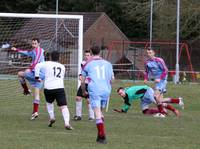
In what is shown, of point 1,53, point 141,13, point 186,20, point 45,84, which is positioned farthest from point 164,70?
point 141,13

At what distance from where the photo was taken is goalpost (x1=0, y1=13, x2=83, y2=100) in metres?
24.2

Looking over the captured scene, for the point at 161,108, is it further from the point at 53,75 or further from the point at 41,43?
the point at 41,43

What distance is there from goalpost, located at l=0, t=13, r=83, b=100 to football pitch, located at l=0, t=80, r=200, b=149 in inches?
135

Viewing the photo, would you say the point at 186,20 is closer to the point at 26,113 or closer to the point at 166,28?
the point at 166,28

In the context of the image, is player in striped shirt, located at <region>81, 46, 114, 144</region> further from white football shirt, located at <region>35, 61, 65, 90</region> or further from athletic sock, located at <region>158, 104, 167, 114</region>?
athletic sock, located at <region>158, 104, 167, 114</region>

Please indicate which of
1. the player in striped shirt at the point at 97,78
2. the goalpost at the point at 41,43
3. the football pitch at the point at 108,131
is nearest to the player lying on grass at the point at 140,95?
the football pitch at the point at 108,131

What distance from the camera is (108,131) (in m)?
14.4

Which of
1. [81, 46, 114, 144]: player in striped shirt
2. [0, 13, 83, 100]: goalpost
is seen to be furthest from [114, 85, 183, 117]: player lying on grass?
[81, 46, 114, 144]: player in striped shirt

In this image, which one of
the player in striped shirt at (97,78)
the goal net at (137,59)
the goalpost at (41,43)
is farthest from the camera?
the goal net at (137,59)

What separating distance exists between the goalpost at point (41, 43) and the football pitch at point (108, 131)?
11.3 ft

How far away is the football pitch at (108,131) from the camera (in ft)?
39.5

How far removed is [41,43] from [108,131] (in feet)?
44.2

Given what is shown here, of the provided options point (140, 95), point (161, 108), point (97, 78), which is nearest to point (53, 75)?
point (97, 78)

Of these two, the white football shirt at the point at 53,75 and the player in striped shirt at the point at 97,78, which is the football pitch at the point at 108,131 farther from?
the white football shirt at the point at 53,75
